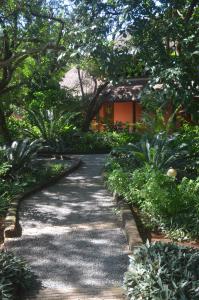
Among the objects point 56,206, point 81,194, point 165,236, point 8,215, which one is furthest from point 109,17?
point 81,194

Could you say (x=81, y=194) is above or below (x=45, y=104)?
below

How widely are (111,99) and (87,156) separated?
655 cm

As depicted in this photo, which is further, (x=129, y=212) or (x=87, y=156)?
(x=87, y=156)

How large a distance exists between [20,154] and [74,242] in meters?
4.60

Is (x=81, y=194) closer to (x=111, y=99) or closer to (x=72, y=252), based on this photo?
(x=72, y=252)

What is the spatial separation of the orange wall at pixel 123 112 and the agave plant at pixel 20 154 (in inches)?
531

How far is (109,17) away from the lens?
5887 mm

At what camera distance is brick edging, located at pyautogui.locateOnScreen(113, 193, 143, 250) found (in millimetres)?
5905

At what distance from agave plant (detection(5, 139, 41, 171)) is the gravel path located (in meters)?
0.94

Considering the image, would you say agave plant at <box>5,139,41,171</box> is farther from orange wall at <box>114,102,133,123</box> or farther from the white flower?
orange wall at <box>114,102,133,123</box>

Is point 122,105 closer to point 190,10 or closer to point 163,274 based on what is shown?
point 190,10

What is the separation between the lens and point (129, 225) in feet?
21.6

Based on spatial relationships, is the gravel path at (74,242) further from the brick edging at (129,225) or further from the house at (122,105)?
the house at (122,105)

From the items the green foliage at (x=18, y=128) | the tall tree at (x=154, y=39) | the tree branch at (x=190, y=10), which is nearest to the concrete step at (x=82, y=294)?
the tall tree at (x=154, y=39)
